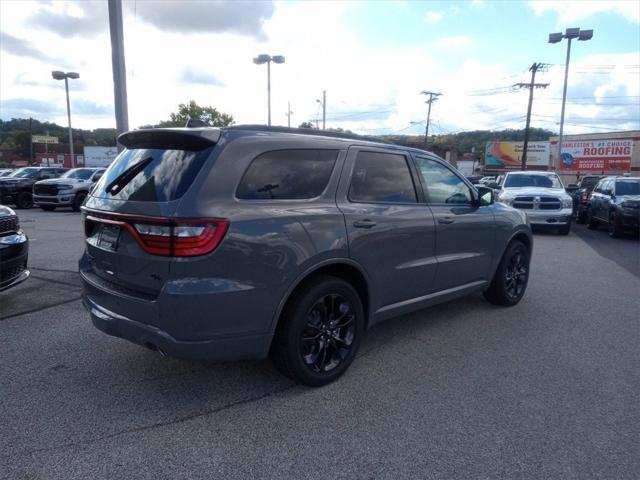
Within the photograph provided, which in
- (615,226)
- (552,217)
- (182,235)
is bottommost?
(615,226)

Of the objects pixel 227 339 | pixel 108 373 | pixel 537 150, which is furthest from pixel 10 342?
pixel 537 150

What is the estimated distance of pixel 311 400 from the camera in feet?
11.8

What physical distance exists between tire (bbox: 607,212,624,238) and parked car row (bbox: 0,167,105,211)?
52.3ft

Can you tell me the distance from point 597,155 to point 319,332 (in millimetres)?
59196

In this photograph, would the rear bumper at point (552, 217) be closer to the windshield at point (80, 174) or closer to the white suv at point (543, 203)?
the white suv at point (543, 203)

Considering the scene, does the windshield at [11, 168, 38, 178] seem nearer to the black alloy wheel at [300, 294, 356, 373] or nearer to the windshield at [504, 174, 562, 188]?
the windshield at [504, 174, 562, 188]

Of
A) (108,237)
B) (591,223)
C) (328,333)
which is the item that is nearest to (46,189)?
(108,237)

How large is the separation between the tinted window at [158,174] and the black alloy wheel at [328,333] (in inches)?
49.7

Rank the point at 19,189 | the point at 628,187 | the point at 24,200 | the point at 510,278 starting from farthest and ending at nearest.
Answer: the point at 24,200
the point at 19,189
the point at 628,187
the point at 510,278

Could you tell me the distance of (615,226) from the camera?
513 inches

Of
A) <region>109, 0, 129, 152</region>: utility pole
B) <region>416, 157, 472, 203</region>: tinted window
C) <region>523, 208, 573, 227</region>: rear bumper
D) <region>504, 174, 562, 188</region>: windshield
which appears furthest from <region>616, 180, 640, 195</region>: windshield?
<region>109, 0, 129, 152</region>: utility pole

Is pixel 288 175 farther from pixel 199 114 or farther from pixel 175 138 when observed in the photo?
pixel 199 114

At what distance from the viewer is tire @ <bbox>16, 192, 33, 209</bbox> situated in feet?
66.7

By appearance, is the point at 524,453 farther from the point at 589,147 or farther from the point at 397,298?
the point at 589,147
